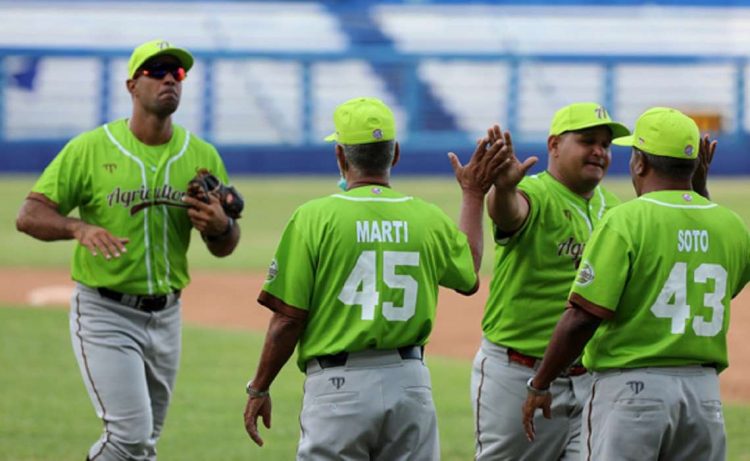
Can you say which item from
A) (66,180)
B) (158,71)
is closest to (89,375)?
(66,180)

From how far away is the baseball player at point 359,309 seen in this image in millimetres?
5016

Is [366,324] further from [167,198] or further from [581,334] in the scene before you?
[167,198]

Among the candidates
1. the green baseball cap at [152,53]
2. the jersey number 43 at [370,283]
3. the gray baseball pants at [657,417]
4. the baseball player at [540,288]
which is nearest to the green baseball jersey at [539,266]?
the baseball player at [540,288]

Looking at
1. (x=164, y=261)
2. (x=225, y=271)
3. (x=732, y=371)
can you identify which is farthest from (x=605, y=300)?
(x=225, y=271)

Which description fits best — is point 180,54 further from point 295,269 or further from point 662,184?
point 662,184

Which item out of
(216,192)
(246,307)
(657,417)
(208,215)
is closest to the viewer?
(657,417)

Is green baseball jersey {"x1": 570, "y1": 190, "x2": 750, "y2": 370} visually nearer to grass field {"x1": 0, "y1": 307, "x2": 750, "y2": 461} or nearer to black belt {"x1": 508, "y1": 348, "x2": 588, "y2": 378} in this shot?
black belt {"x1": 508, "y1": 348, "x2": 588, "y2": 378}

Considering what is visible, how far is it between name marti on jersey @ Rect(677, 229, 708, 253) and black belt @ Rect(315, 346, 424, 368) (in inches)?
41.4

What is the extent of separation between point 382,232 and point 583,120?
1394 mm

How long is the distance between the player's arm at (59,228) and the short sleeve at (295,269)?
1423 mm

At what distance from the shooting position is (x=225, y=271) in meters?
19.5

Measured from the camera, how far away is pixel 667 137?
5.16m

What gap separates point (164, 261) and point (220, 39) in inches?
1350

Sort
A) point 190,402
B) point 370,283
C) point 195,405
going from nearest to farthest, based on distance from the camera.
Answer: point 370,283, point 195,405, point 190,402
